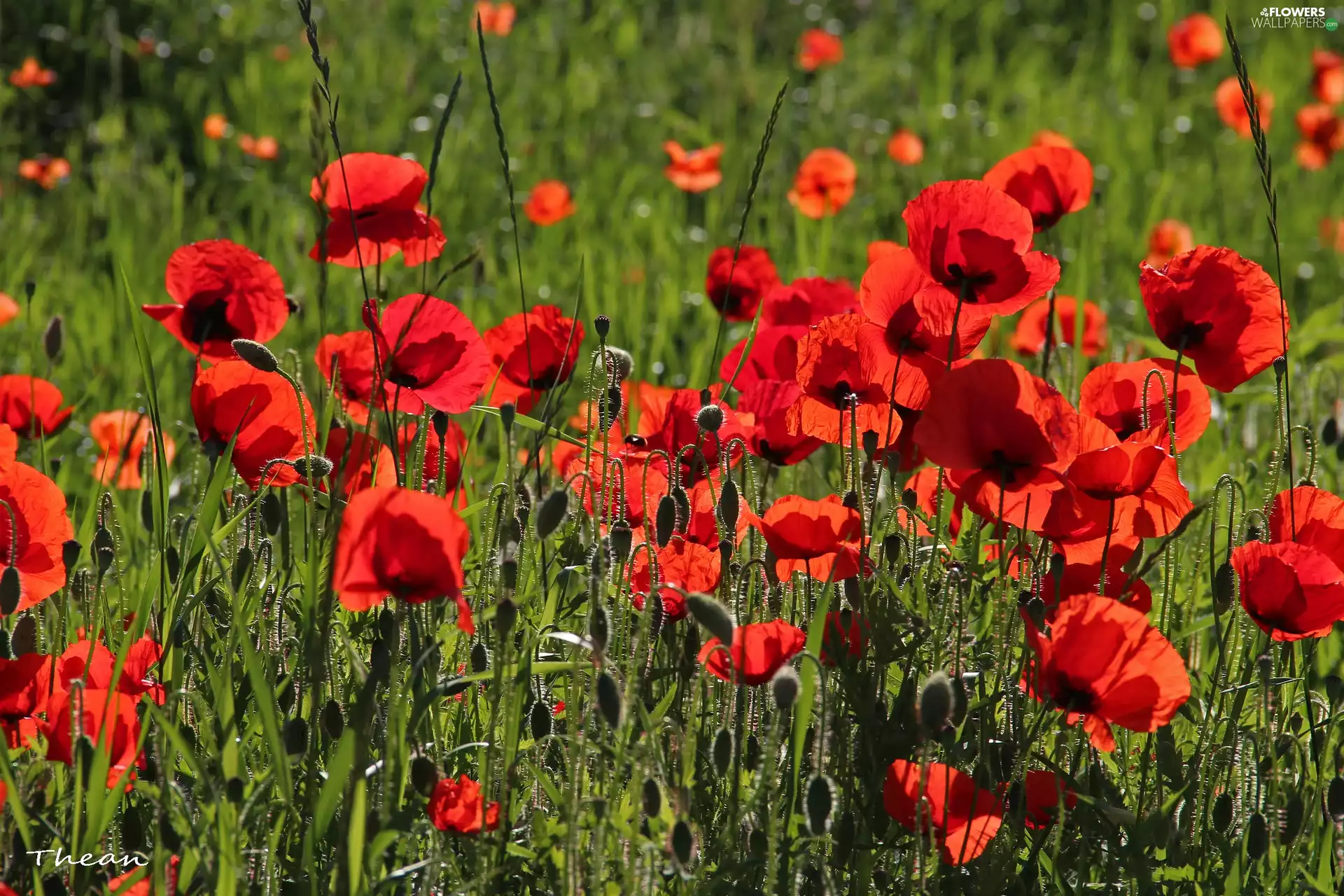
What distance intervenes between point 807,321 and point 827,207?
72.7 inches

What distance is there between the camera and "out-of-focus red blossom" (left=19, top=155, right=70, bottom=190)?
15.6ft

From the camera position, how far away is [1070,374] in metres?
2.75

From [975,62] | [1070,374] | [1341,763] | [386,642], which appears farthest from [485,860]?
[975,62]

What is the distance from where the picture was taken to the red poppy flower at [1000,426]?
1.54 meters

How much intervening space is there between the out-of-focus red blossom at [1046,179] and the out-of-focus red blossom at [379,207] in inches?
33.3

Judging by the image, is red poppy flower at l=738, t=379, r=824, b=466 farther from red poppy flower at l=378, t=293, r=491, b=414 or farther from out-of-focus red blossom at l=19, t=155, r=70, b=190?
out-of-focus red blossom at l=19, t=155, r=70, b=190

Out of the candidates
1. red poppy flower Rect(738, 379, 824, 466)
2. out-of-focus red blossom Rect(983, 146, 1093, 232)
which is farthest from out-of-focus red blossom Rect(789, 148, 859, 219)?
red poppy flower Rect(738, 379, 824, 466)

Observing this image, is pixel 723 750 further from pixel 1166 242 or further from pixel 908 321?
pixel 1166 242

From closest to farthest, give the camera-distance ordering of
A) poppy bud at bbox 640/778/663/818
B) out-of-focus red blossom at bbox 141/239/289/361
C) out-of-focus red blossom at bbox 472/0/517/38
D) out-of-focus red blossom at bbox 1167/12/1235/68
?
poppy bud at bbox 640/778/663/818
out-of-focus red blossom at bbox 141/239/289/361
out-of-focus red blossom at bbox 472/0/517/38
out-of-focus red blossom at bbox 1167/12/1235/68

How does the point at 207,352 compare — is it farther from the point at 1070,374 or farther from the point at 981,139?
the point at 981,139

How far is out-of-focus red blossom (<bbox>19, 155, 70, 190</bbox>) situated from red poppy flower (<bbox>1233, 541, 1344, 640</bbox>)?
422 cm

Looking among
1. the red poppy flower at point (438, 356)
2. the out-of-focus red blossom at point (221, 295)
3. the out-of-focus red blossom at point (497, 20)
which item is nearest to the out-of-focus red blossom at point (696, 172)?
the out-of-focus red blossom at point (497, 20)

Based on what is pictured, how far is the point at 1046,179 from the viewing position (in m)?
2.22

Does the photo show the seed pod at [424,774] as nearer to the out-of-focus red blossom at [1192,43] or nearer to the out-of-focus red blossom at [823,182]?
the out-of-focus red blossom at [823,182]
